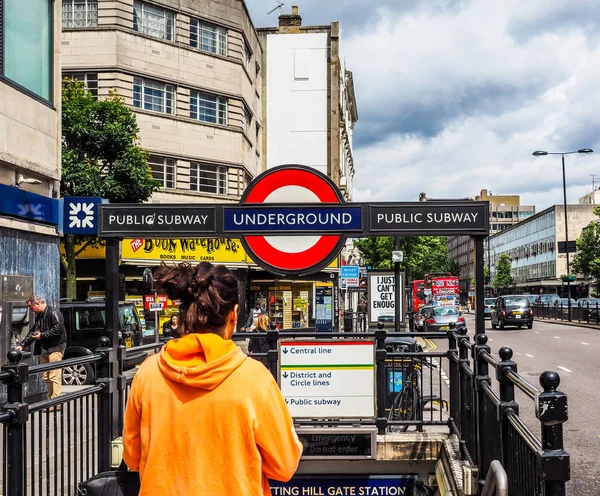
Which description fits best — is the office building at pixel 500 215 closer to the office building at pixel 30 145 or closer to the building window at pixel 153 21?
the building window at pixel 153 21

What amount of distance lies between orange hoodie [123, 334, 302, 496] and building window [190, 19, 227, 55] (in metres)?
30.0

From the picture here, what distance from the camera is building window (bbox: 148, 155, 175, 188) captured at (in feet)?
95.8

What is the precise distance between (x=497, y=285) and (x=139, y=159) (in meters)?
99.7

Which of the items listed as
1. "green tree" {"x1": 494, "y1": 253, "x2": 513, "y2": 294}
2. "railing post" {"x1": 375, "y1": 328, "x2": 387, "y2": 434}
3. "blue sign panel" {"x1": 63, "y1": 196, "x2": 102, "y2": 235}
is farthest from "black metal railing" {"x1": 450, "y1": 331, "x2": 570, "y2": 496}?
"green tree" {"x1": 494, "y1": 253, "x2": 513, "y2": 294}

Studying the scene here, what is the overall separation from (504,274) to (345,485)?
112 metres

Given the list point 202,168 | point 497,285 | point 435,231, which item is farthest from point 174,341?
point 497,285

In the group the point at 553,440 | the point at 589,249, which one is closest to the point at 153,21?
the point at 553,440

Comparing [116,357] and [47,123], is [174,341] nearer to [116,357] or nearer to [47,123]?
[116,357]

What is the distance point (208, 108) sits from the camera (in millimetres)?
31125

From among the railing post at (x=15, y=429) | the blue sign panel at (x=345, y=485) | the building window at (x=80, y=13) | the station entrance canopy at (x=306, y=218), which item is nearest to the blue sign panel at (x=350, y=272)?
the building window at (x=80, y=13)

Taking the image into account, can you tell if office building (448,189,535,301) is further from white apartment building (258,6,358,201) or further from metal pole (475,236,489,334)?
metal pole (475,236,489,334)

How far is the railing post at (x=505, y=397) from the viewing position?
3715 millimetres

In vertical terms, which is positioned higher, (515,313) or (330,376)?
(330,376)

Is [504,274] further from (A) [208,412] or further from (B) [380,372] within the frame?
(A) [208,412]
